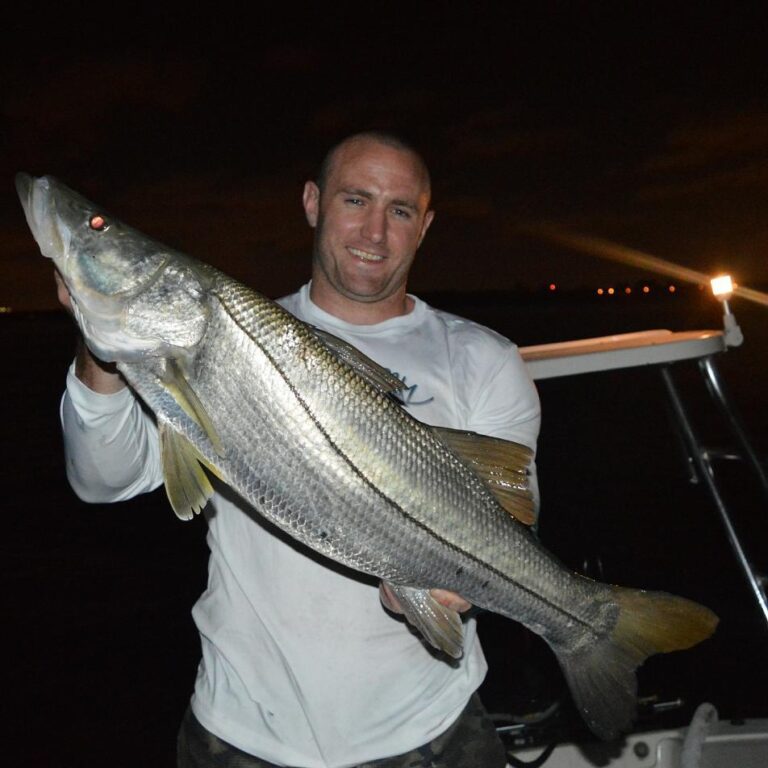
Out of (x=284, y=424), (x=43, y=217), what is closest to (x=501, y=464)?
(x=284, y=424)

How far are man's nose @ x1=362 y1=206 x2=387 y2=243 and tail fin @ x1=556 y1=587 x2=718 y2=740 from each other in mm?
1816

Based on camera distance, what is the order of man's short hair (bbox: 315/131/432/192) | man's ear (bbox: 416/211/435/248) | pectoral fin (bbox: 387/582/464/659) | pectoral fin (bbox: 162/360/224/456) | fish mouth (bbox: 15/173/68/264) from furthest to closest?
1. man's ear (bbox: 416/211/435/248)
2. man's short hair (bbox: 315/131/432/192)
3. pectoral fin (bbox: 387/582/464/659)
4. fish mouth (bbox: 15/173/68/264)
5. pectoral fin (bbox: 162/360/224/456)

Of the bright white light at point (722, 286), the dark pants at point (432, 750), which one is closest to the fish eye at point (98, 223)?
the dark pants at point (432, 750)

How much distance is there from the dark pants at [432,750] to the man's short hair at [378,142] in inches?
96.2

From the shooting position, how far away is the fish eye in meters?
2.61

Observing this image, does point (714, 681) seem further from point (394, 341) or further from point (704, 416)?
point (704, 416)

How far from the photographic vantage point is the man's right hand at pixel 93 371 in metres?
2.74

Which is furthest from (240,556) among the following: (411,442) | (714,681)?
(714,681)

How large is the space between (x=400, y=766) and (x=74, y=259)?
7.44 ft

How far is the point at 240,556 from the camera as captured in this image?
312 centimetres

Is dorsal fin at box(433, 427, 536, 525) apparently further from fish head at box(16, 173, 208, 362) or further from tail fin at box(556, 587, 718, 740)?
fish head at box(16, 173, 208, 362)

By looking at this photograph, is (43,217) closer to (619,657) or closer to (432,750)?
(432,750)

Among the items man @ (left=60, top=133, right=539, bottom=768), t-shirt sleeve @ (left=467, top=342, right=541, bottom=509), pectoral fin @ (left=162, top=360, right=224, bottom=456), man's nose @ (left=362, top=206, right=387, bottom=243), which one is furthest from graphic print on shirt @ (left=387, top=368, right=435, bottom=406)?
pectoral fin @ (left=162, top=360, right=224, bottom=456)

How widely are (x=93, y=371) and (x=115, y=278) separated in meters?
0.38
